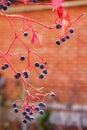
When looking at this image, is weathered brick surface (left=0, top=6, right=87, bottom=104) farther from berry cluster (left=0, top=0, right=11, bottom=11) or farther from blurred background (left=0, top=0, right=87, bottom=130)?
berry cluster (left=0, top=0, right=11, bottom=11)

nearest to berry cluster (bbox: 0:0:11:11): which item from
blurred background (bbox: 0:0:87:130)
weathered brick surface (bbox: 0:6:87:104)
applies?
blurred background (bbox: 0:0:87:130)

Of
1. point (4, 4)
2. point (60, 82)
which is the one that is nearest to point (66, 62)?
point (60, 82)

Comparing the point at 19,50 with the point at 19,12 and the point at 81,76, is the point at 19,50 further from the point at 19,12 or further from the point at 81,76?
the point at 81,76

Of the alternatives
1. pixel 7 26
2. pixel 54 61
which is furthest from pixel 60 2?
pixel 7 26

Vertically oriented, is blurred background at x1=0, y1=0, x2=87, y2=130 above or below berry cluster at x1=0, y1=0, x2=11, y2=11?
above

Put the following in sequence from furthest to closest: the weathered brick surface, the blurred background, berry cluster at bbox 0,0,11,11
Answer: the weathered brick surface, the blurred background, berry cluster at bbox 0,0,11,11

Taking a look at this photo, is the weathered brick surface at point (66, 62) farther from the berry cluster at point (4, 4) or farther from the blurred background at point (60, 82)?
the berry cluster at point (4, 4)

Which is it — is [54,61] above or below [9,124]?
above
